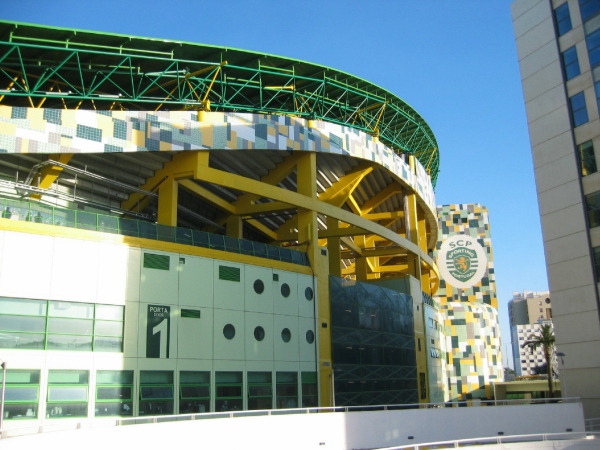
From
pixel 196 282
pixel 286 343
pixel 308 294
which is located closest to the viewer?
pixel 196 282

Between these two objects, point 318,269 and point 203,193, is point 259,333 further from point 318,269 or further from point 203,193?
point 203,193

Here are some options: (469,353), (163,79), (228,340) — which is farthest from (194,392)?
(469,353)

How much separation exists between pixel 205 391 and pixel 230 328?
361 centimetres

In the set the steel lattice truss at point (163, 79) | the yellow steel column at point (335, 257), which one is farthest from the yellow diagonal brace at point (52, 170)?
the yellow steel column at point (335, 257)

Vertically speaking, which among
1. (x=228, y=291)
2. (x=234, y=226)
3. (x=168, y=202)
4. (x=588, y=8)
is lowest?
(x=228, y=291)

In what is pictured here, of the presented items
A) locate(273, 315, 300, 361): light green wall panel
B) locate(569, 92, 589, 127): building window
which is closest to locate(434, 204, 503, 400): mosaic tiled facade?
locate(273, 315, 300, 361): light green wall panel

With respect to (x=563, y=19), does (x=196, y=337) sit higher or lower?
lower

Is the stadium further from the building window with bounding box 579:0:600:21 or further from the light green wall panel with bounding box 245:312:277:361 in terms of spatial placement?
the building window with bounding box 579:0:600:21

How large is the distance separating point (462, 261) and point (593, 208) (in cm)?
3840

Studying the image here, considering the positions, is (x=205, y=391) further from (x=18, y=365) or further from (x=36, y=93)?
(x=36, y=93)

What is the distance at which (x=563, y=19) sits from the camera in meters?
36.0

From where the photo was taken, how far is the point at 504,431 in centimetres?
2811

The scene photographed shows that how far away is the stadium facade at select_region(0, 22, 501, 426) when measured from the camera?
29.5 metres

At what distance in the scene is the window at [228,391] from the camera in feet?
111
